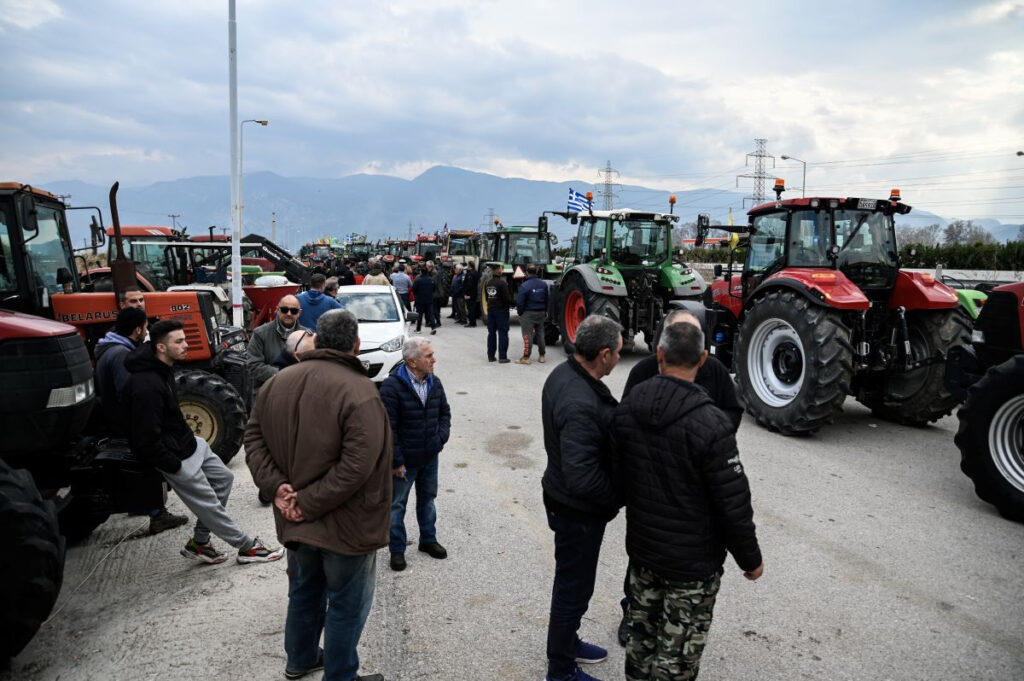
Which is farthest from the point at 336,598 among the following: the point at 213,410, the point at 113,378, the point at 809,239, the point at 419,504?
the point at 809,239

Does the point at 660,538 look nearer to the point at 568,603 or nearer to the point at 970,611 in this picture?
the point at 568,603

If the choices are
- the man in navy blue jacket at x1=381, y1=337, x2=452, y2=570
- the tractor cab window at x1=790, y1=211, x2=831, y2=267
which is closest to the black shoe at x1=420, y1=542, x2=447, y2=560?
the man in navy blue jacket at x1=381, y1=337, x2=452, y2=570

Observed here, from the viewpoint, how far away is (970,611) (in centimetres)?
371

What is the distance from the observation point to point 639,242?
473 inches

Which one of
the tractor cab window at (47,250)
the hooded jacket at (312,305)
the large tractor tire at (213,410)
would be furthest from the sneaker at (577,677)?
the hooded jacket at (312,305)

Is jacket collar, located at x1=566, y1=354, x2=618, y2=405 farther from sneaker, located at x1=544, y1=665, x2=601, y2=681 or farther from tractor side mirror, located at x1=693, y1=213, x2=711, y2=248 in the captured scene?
tractor side mirror, located at x1=693, y1=213, x2=711, y2=248

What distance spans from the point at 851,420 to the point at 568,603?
5977 millimetres

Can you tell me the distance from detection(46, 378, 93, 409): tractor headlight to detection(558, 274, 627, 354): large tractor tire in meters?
8.17

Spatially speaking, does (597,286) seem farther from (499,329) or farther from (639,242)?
(499,329)

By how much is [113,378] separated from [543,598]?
9.52 ft

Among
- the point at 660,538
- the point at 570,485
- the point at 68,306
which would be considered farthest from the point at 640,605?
the point at 68,306

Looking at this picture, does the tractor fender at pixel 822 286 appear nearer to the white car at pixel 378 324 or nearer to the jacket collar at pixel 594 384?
the jacket collar at pixel 594 384

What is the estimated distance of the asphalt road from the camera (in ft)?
10.6

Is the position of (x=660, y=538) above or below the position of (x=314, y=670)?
above
